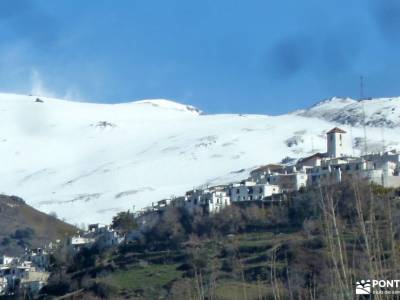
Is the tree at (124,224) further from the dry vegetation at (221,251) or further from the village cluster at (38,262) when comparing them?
the dry vegetation at (221,251)

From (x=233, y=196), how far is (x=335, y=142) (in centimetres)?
1116

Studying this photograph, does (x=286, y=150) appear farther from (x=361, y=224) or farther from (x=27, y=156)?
(x=361, y=224)

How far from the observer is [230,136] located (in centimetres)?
9969

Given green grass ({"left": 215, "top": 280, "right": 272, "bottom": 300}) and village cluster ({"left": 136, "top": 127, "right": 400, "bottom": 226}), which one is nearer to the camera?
green grass ({"left": 215, "top": 280, "right": 272, "bottom": 300})

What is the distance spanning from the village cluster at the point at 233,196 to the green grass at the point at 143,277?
15.1 feet

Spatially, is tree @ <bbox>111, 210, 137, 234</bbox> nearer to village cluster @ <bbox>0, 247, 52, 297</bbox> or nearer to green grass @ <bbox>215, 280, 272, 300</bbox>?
village cluster @ <bbox>0, 247, 52, 297</bbox>

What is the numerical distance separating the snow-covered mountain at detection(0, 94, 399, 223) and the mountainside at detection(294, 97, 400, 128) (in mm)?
419

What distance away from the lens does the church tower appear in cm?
5617

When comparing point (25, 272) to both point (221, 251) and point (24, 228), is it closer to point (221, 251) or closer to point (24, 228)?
point (221, 251)

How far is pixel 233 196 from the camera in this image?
47.5 meters

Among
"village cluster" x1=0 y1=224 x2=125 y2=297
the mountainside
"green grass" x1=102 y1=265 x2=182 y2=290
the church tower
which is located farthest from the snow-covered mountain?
"green grass" x1=102 y1=265 x2=182 y2=290

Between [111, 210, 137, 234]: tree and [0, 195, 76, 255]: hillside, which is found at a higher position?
[0, 195, 76, 255]: hillside

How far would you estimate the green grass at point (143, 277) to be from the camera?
119 feet

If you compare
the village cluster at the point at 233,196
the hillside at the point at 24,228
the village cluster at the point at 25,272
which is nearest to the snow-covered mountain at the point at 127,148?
the hillside at the point at 24,228
